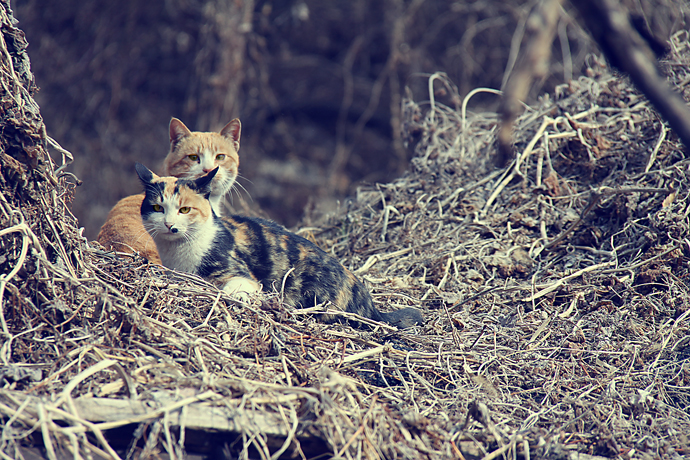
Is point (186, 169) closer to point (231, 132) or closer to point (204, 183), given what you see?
point (231, 132)

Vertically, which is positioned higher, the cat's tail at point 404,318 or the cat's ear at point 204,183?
the cat's ear at point 204,183

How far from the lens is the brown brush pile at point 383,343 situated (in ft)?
6.08

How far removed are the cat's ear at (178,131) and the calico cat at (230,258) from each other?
751 mm

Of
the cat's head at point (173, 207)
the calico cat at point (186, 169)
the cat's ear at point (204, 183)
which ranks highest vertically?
the calico cat at point (186, 169)

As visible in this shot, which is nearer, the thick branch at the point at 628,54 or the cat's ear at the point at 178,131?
the thick branch at the point at 628,54

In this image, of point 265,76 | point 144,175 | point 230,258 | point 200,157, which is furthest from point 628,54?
point 265,76

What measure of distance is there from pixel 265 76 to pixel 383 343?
6230 millimetres

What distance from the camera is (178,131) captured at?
365 cm

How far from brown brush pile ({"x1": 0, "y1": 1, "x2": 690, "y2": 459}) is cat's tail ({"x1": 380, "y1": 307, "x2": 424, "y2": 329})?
0.11 meters

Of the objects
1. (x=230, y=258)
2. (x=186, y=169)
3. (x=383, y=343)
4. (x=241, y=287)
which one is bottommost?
(x=383, y=343)

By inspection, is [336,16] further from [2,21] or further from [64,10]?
[2,21]

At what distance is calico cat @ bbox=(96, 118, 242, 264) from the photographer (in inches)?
122

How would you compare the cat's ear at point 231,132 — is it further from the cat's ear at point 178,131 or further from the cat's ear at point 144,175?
the cat's ear at point 144,175

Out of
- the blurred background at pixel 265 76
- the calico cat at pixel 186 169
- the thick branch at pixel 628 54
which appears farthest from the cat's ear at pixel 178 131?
the blurred background at pixel 265 76
